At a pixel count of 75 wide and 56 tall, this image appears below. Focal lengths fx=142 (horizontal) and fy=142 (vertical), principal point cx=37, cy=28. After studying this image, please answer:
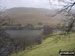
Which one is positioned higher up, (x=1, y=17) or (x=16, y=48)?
(x=1, y=17)

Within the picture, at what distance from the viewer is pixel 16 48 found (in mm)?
12820

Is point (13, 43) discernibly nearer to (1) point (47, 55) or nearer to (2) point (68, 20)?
(1) point (47, 55)

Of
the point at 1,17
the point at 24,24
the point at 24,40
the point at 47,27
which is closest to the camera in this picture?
the point at 1,17

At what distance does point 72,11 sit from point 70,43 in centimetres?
618

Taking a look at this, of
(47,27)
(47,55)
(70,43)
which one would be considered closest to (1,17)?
(47,55)

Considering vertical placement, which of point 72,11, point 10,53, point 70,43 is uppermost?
point 72,11

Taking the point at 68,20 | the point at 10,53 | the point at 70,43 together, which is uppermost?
the point at 68,20

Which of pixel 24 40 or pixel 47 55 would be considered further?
pixel 24 40

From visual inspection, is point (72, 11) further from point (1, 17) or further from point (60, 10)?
point (1, 17)

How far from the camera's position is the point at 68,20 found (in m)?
5.14

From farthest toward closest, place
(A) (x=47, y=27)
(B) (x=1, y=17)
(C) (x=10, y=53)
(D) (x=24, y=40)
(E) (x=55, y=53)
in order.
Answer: (A) (x=47, y=27) < (D) (x=24, y=40) < (C) (x=10, y=53) < (E) (x=55, y=53) < (B) (x=1, y=17)

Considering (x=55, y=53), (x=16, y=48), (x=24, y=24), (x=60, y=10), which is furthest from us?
(x=24, y=24)

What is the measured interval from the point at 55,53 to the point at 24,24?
902cm

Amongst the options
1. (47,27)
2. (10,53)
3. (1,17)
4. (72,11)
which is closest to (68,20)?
(72,11)
